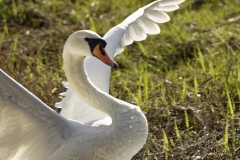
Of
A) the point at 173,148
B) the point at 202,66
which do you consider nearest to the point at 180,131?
the point at 173,148

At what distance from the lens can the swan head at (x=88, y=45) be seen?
4289 millimetres

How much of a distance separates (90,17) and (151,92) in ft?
8.18

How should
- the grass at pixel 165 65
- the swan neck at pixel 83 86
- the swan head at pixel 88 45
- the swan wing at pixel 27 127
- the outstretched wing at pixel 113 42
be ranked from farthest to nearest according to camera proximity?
the grass at pixel 165 65 < the outstretched wing at pixel 113 42 < the swan neck at pixel 83 86 < the swan head at pixel 88 45 < the swan wing at pixel 27 127

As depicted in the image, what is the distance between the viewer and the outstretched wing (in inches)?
196

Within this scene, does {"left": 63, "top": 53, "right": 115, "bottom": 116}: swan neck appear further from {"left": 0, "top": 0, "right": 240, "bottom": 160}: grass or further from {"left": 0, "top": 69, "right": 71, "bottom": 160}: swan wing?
{"left": 0, "top": 0, "right": 240, "bottom": 160}: grass

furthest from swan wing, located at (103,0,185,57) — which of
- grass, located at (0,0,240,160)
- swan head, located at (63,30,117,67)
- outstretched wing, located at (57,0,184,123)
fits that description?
swan head, located at (63,30,117,67)

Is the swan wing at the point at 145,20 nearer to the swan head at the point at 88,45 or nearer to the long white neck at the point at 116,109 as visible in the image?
the long white neck at the point at 116,109

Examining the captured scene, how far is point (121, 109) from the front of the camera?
167 inches

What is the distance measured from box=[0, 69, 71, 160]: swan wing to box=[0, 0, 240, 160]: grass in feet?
3.15

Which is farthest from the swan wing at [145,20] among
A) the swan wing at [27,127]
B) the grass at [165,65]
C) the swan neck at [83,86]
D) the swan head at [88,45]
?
the swan wing at [27,127]

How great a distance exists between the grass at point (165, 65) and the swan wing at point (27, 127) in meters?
0.96

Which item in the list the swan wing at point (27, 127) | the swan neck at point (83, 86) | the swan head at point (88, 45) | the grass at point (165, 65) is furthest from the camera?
the grass at point (165, 65)

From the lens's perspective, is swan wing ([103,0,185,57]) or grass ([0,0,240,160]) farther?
swan wing ([103,0,185,57])

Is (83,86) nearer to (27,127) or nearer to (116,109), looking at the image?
(116,109)
